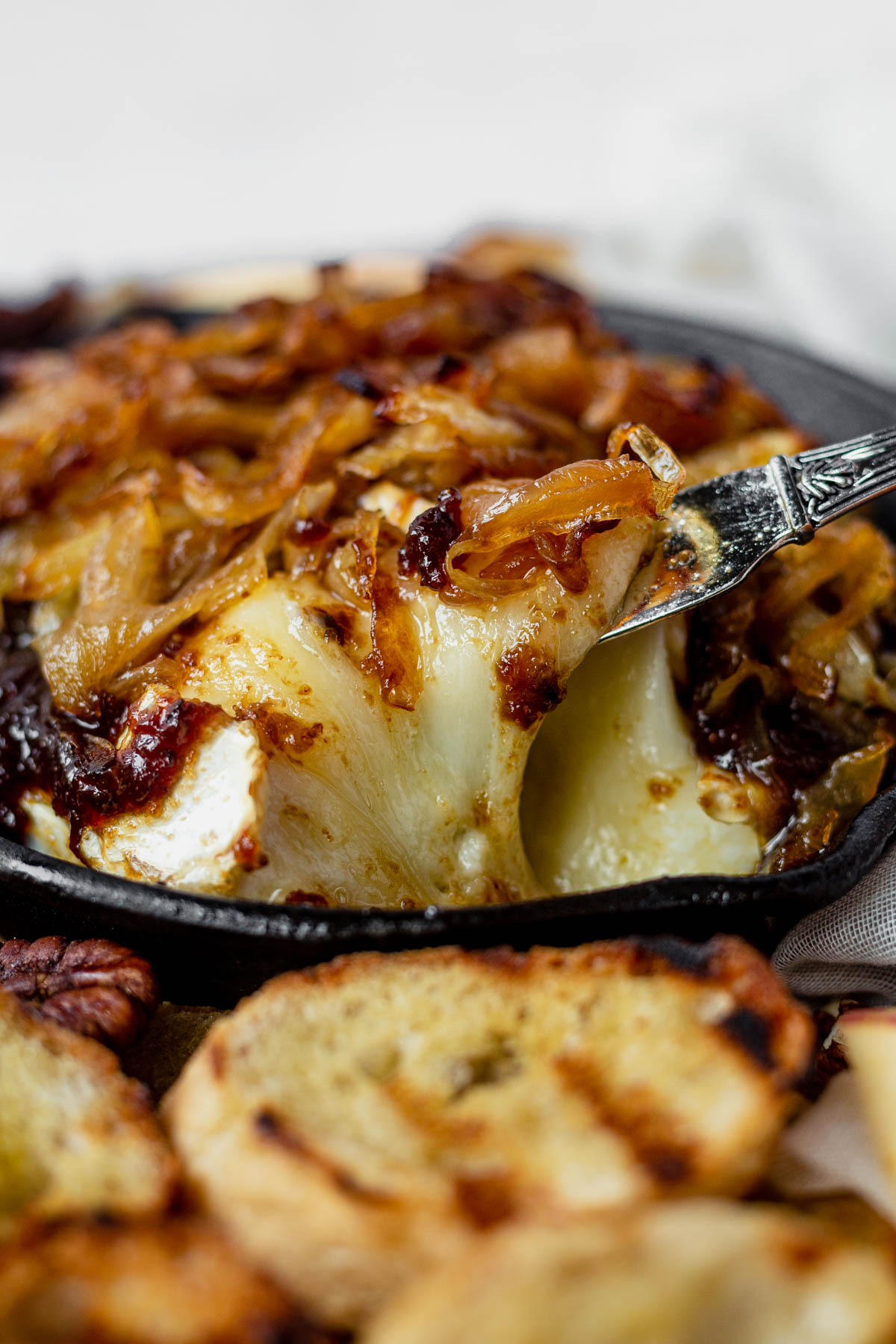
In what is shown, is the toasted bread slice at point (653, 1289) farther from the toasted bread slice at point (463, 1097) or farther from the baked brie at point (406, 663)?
the baked brie at point (406, 663)

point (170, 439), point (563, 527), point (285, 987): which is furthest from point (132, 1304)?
point (170, 439)

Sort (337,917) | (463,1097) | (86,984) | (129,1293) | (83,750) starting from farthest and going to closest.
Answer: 1. (83,750)
2. (86,984)
3. (337,917)
4. (463,1097)
5. (129,1293)

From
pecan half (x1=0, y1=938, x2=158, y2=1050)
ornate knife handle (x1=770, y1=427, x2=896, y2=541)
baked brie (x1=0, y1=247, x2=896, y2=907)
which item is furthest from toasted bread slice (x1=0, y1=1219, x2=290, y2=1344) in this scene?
ornate knife handle (x1=770, y1=427, x2=896, y2=541)

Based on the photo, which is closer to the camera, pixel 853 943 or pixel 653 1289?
pixel 653 1289

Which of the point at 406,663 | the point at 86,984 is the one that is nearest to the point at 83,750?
the point at 86,984

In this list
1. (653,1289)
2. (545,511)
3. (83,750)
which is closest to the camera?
(653,1289)

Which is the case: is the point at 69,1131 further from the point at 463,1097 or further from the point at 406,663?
the point at 406,663
